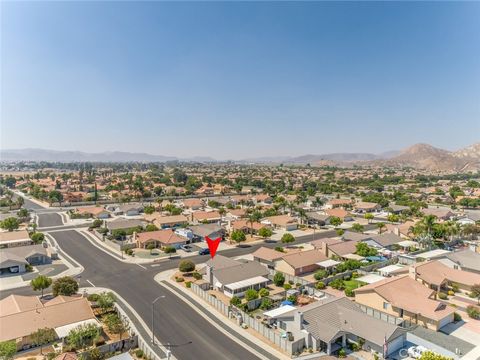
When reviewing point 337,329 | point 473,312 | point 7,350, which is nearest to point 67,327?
Answer: point 7,350

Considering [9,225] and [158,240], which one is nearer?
[158,240]

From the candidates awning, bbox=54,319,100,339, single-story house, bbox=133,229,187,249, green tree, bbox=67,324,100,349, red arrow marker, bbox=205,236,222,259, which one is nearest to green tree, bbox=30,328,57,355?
awning, bbox=54,319,100,339

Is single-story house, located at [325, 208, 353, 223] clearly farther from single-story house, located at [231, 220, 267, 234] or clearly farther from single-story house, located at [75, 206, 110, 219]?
single-story house, located at [75, 206, 110, 219]

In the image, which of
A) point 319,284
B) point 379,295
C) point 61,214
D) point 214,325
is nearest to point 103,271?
point 214,325

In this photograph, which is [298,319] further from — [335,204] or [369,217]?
[335,204]

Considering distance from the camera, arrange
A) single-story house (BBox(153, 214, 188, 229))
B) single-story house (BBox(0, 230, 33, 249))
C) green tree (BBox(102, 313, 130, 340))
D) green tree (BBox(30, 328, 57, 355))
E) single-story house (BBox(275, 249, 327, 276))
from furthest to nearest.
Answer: single-story house (BBox(153, 214, 188, 229))
single-story house (BBox(0, 230, 33, 249))
single-story house (BBox(275, 249, 327, 276))
green tree (BBox(102, 313, 130, 340))
green tree (BBox(30, 328, 57, 355))

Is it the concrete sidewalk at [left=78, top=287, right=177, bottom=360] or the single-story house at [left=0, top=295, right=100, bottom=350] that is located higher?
the single-story house at [left=0, top=295, right=100, bottom=350]

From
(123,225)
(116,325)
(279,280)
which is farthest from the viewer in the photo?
(123,225)

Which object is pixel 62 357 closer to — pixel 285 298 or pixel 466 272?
pixel 285 298
